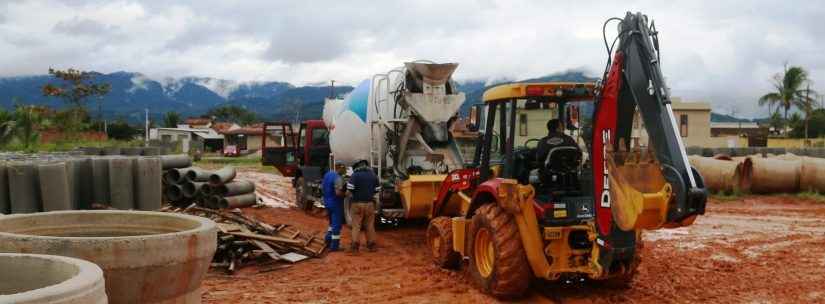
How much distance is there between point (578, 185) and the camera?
8078 millimetres

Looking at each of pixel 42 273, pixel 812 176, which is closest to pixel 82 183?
pixel 42 273

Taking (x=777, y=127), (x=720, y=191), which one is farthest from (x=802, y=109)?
(x=720, y=191)

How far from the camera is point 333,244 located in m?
11.9

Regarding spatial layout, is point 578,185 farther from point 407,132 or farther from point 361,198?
point 407,132

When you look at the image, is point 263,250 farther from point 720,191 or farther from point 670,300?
point 720,191

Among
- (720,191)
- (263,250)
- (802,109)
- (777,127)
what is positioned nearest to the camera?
(263,250)

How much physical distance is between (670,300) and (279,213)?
11039 mm

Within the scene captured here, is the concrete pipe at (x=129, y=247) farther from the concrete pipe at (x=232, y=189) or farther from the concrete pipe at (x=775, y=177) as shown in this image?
the concrete pipe at (x=775, y=177)

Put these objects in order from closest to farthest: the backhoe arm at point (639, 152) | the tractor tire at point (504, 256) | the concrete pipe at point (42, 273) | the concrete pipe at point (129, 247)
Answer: the concrete pipe at point (42, 273) → the concrete pipe at point (129, 247) → the backhoe arm at point (639, 152) → the tractor tire at point (504, 256)

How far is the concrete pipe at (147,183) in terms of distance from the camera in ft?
36.8

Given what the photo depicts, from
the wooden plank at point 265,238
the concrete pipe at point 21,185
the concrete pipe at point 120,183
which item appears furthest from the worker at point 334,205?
the concrete pipe at point 21,185

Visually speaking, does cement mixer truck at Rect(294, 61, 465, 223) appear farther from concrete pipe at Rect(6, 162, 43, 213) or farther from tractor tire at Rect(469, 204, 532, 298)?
concrete pipe at Rect(6, 162, 43, 213)

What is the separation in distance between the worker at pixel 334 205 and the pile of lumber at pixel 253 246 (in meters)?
0.19

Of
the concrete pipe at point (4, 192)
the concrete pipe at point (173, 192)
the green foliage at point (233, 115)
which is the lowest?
the concrete pipe at point (173, 192)
